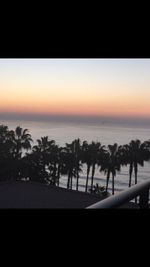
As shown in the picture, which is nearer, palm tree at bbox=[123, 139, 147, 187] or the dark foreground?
the dark foreground

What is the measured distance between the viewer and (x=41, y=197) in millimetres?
13500

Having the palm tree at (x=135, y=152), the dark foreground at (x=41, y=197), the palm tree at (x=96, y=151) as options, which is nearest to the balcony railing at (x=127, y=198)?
the dark foreground at (x=41, y=197)

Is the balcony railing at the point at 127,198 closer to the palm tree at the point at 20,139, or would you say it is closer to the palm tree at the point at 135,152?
the palm tree at the point at 20,139

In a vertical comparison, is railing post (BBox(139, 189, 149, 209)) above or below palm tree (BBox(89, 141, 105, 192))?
below

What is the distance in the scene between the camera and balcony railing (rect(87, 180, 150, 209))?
135 centimetres

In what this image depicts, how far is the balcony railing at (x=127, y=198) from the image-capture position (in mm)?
1353

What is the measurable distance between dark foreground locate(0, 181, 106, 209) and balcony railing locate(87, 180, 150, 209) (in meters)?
10.4

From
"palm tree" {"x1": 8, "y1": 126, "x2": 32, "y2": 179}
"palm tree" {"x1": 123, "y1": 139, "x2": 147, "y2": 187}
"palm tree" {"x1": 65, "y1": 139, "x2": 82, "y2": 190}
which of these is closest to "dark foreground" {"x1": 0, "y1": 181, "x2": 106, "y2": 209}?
"palm tree" {"x1": 8, "y1": 126, "x2": 32, "y2": 179}

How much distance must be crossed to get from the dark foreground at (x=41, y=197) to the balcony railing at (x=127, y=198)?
10429mm

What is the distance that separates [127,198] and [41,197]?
40.1 ft

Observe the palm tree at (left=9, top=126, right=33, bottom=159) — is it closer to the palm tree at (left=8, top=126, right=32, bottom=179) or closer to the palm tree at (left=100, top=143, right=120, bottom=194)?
the palm tree at (left=8, top=126, right=32, bottom=179)
